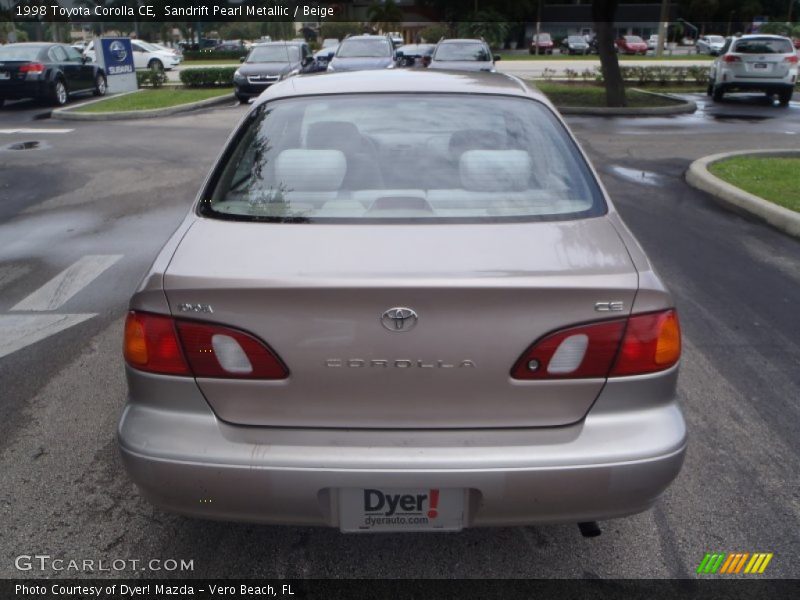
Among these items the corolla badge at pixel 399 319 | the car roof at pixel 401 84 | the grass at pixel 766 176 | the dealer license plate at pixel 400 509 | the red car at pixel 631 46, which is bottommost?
the red car at pixel 631 46

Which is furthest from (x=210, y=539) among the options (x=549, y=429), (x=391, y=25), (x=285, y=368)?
(x=391, y=25)

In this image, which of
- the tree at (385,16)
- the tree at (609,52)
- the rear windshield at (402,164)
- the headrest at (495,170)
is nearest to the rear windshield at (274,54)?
the tree at (609,52)

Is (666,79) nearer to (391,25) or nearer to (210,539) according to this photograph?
(210,539)

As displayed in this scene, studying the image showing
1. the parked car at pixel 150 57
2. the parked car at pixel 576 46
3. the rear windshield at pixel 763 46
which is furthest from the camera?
the parked car at pixel 576 46

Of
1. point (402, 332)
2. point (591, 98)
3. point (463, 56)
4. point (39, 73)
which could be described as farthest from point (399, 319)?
point (39, 73)

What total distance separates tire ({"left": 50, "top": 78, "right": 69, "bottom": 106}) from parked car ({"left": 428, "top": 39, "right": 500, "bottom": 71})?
9.30 m

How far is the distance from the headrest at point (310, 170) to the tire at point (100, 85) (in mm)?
20696

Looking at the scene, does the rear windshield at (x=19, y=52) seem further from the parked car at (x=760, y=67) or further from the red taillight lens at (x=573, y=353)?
the red taillight lens at (x=573, y=353)

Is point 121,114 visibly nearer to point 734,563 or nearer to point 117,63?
point 117,63

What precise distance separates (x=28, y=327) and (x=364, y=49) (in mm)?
17967

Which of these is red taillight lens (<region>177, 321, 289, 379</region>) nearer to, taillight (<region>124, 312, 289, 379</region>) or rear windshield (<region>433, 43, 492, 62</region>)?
taillight (<region>124, 312, 289, 379</region>)

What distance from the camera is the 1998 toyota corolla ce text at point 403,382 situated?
229cm

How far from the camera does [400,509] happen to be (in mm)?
2369

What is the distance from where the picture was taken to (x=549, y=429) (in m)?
2.39
